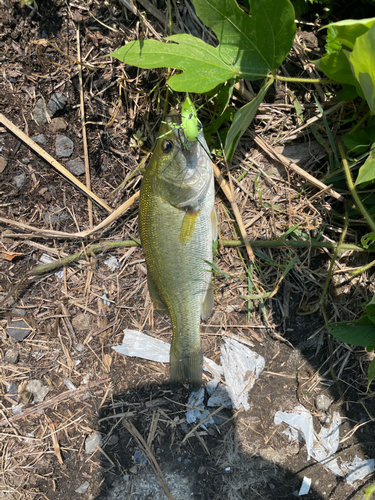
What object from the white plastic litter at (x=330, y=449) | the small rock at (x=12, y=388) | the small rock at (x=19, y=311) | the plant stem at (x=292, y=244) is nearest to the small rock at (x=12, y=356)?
the small rock at (x=12, y=388)

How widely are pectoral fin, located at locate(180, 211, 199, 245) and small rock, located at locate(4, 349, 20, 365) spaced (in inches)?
64.6

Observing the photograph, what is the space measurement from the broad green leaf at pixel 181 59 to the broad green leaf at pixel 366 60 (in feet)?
2.10

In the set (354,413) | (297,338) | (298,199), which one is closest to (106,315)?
(297,338)

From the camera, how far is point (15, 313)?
2420 millimetres

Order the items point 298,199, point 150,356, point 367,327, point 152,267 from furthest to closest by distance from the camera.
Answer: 1. point 150,356
2. point 298,199
3. point 152,267
4. point 367,327

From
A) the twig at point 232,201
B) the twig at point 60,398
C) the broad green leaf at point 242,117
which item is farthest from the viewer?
the twig at point 60,398

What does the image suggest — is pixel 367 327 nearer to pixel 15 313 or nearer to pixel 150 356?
pixel 150 356

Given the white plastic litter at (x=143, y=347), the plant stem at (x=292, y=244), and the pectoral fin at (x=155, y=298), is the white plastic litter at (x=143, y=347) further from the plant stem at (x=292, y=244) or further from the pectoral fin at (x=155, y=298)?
the plant stem at (x=292, y=244)

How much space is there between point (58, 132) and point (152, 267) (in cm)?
122

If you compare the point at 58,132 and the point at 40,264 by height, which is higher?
the point at 58,132

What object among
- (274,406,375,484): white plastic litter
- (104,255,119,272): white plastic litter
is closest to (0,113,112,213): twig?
(104,255,119,272): white plastic litter

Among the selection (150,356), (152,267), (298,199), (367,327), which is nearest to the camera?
(367,327)

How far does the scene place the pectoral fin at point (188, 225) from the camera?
1.93m

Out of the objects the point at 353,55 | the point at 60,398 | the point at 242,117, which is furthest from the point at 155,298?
the point at 353,55
